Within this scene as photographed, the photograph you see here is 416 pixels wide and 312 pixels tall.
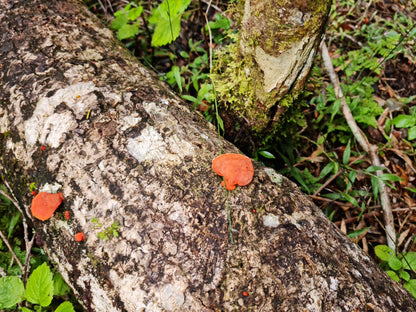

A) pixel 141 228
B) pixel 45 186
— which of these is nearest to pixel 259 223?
pixel 141 228

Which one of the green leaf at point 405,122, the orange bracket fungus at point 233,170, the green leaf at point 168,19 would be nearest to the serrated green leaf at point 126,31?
the green leaf at point 168,19

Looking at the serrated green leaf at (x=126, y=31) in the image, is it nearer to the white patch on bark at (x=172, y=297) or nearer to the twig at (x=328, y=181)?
the twig at (x=328, y=181)

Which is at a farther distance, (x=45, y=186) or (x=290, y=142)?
(x=290, y=142)

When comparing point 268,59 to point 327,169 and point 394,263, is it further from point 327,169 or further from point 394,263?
point 394,263

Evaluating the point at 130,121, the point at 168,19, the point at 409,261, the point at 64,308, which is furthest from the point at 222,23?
the point at 64,308

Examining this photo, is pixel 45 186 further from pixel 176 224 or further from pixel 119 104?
pixel 176 224

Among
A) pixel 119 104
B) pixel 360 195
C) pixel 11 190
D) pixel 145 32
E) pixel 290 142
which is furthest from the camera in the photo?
pixel 145 32
